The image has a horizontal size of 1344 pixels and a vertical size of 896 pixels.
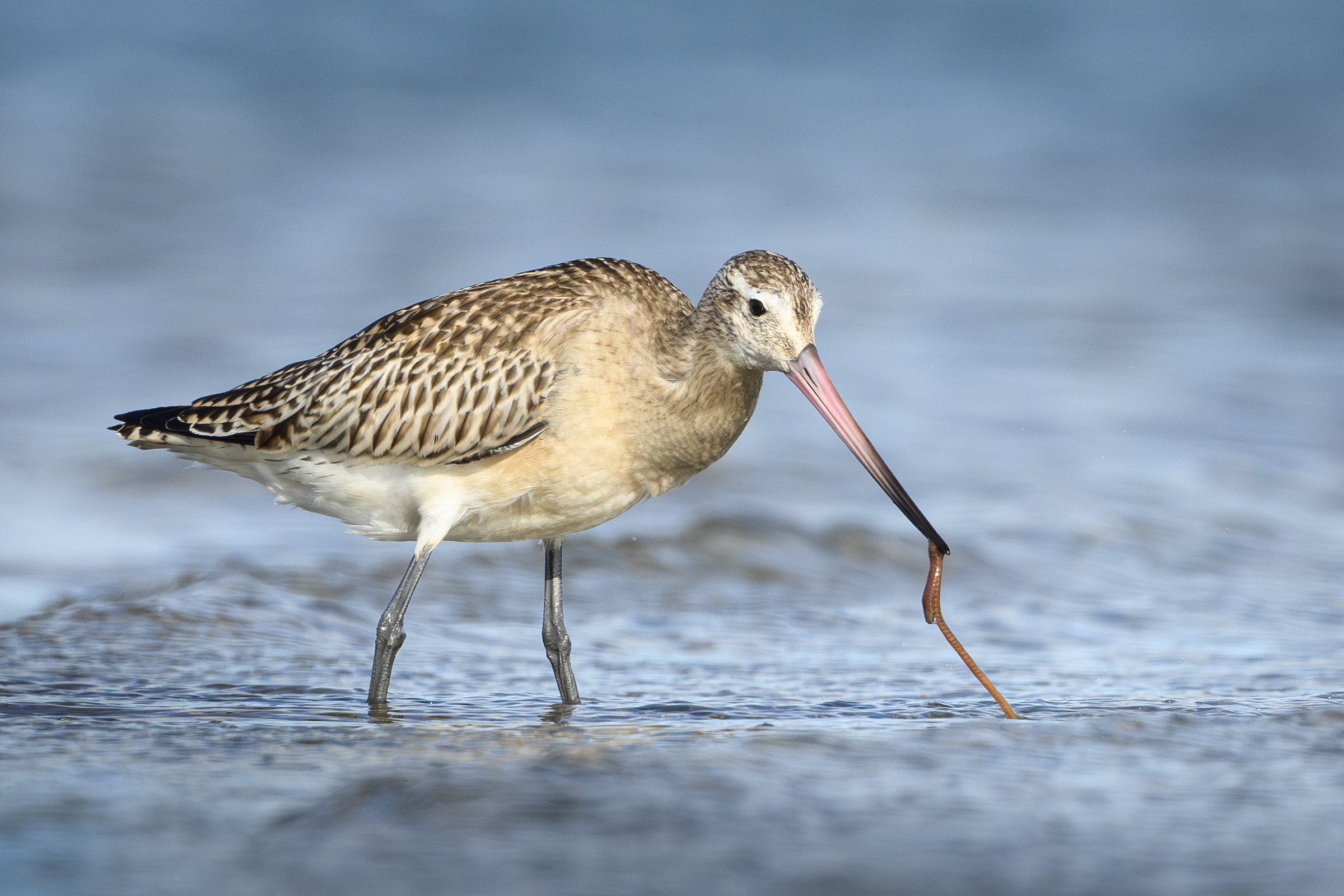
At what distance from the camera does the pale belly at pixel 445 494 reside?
6.86 m

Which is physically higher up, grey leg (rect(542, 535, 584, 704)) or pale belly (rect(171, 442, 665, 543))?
pale belly (rect(171, 442, 665, 543))

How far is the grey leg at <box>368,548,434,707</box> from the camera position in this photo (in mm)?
6770

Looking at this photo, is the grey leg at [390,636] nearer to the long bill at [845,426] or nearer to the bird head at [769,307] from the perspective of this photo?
the bird head at [769,307]

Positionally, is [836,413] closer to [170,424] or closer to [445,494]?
[445,494]

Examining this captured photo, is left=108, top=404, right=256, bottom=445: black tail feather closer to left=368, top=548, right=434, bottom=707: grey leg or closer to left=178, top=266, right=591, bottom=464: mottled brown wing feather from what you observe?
left=178, top=266, right=591, bottom=464: mottled brown wing feather

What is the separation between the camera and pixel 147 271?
613 inches

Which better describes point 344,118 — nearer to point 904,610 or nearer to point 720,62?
point 720,62

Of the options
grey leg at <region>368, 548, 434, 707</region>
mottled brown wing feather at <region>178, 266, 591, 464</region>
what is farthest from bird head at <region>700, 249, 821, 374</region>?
grey leg at <region>368, 548, 434, 707</region>

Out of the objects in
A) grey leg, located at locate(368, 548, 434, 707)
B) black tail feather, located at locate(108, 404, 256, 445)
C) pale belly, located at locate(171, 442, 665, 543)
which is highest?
black tail feather, located at locate(108, 404, 256, 445)

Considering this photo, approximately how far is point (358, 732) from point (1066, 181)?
1653 cm

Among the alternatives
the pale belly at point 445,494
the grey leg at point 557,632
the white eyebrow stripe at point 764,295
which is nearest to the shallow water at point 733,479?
the grey leg at point 557,632

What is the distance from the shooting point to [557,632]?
717 cm

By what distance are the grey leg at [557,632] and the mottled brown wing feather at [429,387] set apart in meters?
0.77

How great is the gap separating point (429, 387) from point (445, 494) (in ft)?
1.57
